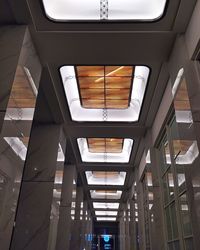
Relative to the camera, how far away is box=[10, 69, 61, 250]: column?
239cm

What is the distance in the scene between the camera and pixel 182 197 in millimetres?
1985

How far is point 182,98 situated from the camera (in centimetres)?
166

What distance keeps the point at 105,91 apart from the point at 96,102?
0.73 ft

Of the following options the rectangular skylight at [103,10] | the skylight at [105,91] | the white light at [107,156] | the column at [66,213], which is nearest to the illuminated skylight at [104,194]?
the white light at [107,156]

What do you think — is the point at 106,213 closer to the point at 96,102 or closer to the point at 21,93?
the point at 96,102

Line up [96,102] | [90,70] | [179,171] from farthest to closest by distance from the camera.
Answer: [96,102] → [90,70] → [179,171]

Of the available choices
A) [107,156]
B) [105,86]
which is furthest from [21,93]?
[107,156]

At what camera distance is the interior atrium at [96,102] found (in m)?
1.55

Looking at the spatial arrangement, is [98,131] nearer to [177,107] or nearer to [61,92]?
[61,92]

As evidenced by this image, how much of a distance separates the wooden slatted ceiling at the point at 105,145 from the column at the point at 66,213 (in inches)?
19.2

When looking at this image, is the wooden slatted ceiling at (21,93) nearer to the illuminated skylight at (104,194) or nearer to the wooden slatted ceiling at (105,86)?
the wooden slatted ceiling at (105,86)

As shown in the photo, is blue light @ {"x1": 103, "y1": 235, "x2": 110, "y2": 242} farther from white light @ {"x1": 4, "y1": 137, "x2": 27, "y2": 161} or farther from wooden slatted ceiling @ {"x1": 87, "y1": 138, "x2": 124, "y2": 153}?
white light @ {"x1": 4, "y1": 137, "x2": 27, "y2": 161}

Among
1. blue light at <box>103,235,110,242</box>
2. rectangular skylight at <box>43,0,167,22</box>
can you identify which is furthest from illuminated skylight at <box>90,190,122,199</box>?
rectangular skylight at <box>43,0,167,22</box>

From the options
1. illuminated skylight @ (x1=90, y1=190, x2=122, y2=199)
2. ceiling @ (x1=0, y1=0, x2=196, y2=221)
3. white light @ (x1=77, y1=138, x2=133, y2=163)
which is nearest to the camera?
ceiling @ (x1=0, y1=0, x2=196, y2=221)
